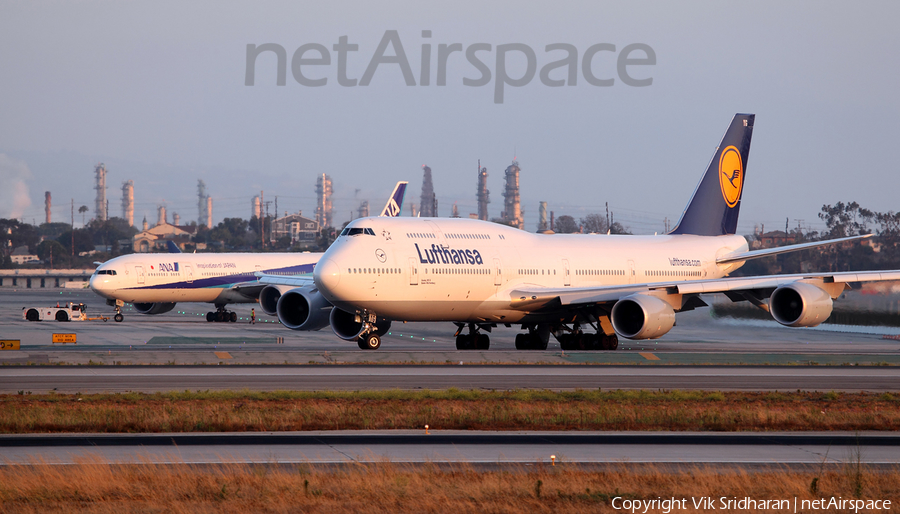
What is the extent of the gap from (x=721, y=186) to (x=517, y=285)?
13695 mm

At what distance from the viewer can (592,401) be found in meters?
19.9

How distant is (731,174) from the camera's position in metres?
43.4

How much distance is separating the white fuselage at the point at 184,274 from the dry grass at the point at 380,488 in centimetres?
4380

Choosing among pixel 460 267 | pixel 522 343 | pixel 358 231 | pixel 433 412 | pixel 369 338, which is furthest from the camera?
pixel 522 343

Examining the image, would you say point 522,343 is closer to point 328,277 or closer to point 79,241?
point 328,277

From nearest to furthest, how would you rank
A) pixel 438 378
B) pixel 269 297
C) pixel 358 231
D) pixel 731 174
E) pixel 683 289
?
pixel 438 378, pixel 358 231, pixel 683 289, pixel 731 174, pixel 269 297

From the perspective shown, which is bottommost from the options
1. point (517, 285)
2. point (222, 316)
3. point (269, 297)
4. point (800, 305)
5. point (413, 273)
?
point (222, 316)

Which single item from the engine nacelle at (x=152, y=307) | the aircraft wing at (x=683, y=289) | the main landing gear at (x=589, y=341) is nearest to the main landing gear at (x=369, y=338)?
the aircraft wing at (x=683, y=289)

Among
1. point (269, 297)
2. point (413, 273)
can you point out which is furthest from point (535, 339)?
point (269, 297)

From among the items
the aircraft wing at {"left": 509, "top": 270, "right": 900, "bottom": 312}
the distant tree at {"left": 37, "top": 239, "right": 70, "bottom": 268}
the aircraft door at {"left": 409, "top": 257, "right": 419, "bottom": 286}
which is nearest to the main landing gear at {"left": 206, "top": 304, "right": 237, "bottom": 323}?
the aircraft wing at {"left": 509, "top": 270, "right": 900, "bottom": 312}

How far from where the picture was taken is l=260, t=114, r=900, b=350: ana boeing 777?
105 ft

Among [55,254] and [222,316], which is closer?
[222,316]

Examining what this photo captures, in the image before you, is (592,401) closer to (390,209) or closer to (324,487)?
(324,487)

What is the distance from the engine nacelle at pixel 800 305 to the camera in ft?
105
